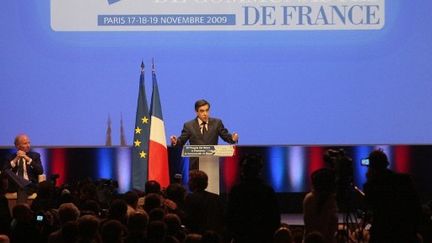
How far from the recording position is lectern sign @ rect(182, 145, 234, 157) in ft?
25.9

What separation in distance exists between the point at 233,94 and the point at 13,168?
275cm

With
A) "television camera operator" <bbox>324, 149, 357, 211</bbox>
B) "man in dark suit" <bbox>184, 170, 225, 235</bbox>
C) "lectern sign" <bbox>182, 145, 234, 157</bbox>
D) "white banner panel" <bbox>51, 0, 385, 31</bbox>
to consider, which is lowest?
"man in dark suit" <bbox>184, 170, 225, 235</bbox>

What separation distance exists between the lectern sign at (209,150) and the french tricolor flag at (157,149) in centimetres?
123

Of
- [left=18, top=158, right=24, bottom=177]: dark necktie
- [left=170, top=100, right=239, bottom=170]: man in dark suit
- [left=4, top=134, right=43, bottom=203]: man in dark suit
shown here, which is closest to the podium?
[left=170, top=100, right=239, bottom=170]: man in dark suit

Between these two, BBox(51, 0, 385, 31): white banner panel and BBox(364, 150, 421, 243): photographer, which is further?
BBox(51, 0, 385, 31): white banner panel

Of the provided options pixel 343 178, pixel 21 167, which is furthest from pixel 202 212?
pixel 21 167

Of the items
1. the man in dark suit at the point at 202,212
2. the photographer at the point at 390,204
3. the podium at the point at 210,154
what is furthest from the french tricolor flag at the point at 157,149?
the photographer at the point at 390,204

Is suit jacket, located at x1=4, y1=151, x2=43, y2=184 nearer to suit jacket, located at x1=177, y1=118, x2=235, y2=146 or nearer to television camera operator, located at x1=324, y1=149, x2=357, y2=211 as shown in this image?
suit jacket, located at x1=177, y1=118, x2=235, y2=146

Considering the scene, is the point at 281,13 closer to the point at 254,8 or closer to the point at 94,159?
the point at 254,8

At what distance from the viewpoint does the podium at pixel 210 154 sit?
7.91 meters

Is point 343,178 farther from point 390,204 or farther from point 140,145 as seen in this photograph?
point 140,145

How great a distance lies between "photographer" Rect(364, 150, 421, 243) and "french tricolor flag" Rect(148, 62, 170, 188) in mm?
3880

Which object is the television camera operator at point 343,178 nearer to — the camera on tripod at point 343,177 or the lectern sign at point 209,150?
the camera on tripod at point 343,177

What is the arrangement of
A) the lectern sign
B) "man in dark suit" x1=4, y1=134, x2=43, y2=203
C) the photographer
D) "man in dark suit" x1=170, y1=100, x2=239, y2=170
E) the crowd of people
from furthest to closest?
"man in dark suit" x1=170, y1=100, x2=239, y2=170 → "man in dark suit" x1=4, y1=134, x2=43, y2=203 → the lectern sign → the photographer → the crowd of people
